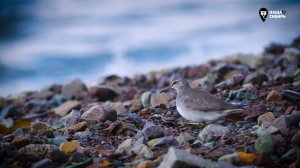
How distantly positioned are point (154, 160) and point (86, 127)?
2.49 m

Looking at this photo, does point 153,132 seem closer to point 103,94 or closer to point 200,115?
point 200,115

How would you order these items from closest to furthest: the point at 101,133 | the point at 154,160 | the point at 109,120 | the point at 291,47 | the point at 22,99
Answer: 1. the point at 154,160
2. the point at 101,133
3. the point at 109,120
4. the point at 22,99
5. the point at 291,47

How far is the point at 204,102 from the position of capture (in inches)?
376

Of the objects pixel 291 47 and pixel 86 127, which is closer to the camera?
pixel 86 127

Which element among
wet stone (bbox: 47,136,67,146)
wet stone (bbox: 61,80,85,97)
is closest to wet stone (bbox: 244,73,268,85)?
wet stone (bbox: 47,136,67,146)

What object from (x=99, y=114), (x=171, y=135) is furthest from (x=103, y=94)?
(x=171, y=135)

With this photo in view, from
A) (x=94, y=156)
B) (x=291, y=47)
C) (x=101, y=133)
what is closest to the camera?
(x=94, y=156)

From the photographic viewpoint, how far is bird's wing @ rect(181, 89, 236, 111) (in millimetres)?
9384

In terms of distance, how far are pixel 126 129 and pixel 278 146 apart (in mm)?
3014

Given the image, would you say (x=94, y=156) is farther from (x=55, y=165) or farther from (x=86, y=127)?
(x=86, y=127)

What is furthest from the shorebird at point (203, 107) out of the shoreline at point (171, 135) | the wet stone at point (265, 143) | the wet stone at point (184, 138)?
the wet stone at point (265, 143)

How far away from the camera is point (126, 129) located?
9633mm

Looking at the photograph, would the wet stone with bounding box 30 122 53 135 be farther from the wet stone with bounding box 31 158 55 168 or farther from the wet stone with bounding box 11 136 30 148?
the wet stone with bounding box 31 158 55 168

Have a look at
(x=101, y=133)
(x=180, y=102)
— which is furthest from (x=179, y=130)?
(x=101, y=133)
